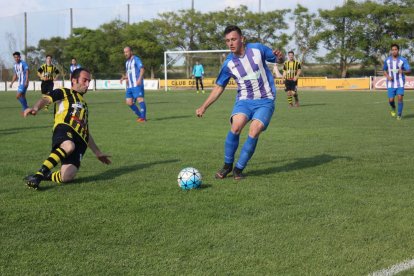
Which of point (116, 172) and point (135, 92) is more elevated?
point (135, 92)

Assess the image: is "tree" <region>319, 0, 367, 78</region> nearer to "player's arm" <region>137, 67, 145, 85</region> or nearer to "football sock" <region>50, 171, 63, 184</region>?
"player's arm" <region>137, 67, 145, 85</region>

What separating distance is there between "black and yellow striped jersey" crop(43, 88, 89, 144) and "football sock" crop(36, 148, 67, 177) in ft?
1.09

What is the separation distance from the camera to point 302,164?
287 inches

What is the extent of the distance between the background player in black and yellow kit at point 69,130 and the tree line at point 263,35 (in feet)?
131

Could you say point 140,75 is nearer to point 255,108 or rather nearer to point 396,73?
point 396,73

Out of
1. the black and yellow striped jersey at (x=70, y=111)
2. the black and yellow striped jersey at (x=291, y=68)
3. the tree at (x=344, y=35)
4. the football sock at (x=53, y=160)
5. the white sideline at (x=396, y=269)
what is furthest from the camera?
the tree at (x=344, y=35)

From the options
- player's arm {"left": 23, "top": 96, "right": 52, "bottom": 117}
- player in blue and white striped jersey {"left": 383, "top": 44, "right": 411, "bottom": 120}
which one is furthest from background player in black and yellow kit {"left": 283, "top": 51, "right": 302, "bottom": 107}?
player's arm {"left": 23, "top": 96, "right": 52, "bottom": 117}

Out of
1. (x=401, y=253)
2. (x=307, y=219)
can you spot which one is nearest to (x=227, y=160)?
(x=307, y=219)

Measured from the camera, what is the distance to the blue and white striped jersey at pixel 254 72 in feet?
21.5

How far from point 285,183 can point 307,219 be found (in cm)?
151

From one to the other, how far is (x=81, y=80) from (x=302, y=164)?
3.13 metres

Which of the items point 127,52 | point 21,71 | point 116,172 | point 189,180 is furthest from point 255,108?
point 21,71

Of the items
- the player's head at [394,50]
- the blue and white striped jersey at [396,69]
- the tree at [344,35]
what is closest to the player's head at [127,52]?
the player's head at [394,50]

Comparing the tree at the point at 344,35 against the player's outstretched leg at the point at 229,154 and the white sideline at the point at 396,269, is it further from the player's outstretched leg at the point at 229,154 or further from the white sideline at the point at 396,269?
the white sideline at the point at 396,269
